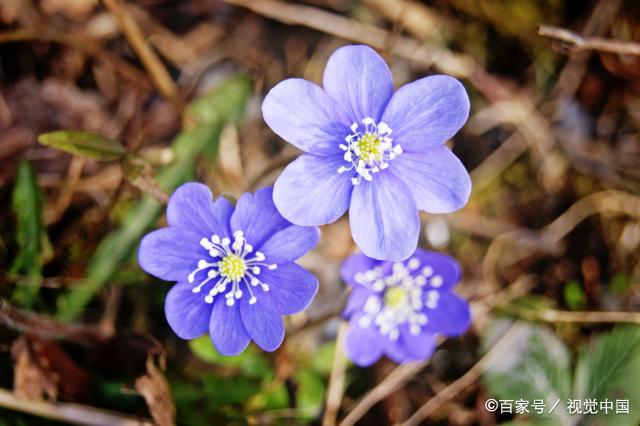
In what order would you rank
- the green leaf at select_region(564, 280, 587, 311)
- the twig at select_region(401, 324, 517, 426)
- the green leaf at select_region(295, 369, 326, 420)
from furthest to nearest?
1. the green leaf at select_region(564, 280, 587, 311)
2. the twig at select_region(401, 324, 517, 426)
3. the green leaf at select_region(295, 369, 326, 420)

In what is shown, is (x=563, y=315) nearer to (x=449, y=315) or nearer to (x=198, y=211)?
(x=449, y=315)

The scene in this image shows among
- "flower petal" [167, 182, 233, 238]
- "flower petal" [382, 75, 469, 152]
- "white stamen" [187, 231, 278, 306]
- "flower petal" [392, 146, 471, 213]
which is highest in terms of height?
"flower petal" [382, 75, 469, 152]

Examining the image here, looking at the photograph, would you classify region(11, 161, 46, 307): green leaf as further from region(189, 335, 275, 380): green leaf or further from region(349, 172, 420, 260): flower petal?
region(349, 172, 420, 260): flower petal

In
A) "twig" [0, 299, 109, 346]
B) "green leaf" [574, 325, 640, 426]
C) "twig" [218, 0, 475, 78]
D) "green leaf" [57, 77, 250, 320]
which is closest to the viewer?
"twig" [0, 299, 109, 346]

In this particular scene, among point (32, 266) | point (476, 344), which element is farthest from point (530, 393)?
point (32, 266)

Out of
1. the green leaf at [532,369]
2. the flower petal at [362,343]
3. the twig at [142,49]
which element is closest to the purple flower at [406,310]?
the flower petal at [362,343]

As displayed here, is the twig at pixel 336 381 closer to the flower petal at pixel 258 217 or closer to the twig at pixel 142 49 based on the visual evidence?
the flower petal at pixel 258 217

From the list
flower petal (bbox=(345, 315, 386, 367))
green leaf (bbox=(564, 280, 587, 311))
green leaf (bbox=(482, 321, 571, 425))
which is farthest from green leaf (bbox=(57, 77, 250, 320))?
green leaf (bbox=(564, 280, 587, 311))
